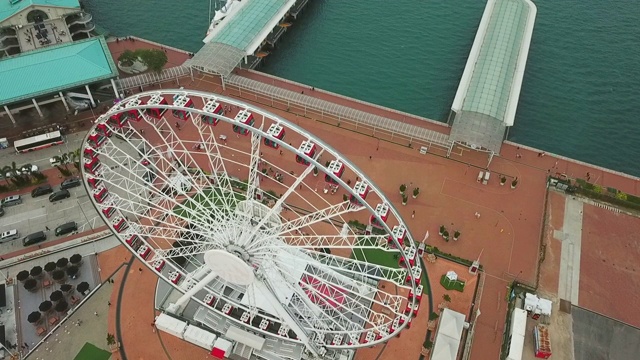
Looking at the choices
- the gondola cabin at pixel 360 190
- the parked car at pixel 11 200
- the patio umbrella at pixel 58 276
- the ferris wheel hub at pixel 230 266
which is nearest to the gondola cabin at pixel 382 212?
the gondola cabin at pixel 360 190

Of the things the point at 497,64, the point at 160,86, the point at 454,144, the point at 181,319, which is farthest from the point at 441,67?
the point at 181,319

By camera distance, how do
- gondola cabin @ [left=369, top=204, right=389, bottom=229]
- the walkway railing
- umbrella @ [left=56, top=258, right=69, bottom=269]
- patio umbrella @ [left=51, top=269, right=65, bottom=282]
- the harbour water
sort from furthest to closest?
the harbour water, the walkway railing, umbrella @ [left=56, top=258, right=69, bottom=269], patio umbrella @ [left=51, top=269, right=65, bottom=282], gondola cabin @ [left=369, top=204, right=389, bottom=229]

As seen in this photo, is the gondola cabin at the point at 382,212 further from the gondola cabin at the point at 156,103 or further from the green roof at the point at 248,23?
the green roof at the point at 248,23

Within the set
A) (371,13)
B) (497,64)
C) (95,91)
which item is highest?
(371,13)

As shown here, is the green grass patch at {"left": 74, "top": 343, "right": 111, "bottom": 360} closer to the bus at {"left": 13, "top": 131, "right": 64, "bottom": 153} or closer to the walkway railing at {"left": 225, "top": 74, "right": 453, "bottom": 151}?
the bus at {"left": 13, "top": 131, "right": 64, "bottom": 153}

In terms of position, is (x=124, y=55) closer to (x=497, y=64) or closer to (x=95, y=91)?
(x=95, y=91)

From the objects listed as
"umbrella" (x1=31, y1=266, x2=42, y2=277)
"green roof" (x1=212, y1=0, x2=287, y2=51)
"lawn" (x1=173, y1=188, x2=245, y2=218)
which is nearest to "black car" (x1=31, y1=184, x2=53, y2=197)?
"umbrella" (x1=31, y1=266, x2=42, y2=277)
